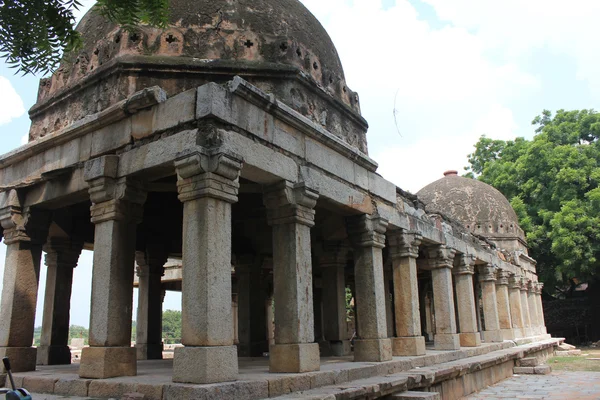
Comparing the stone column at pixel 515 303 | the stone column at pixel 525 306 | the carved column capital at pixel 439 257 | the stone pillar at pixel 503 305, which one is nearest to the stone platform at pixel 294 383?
the carved column capital at pixel 439 257

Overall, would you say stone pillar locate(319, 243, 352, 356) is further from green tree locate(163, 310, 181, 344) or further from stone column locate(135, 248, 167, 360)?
green tree locate(163, 310, 181, 344)

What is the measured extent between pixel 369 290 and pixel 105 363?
166 inches

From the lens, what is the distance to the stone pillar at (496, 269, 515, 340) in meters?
16.4

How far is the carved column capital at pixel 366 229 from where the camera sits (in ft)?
27.9

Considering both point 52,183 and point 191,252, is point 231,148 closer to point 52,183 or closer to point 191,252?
point 191,252

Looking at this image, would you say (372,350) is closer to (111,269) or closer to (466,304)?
(111,269)

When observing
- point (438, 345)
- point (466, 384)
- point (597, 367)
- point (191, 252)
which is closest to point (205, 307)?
point (191, 252)

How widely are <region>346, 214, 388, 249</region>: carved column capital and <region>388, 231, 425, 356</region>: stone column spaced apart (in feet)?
4.20

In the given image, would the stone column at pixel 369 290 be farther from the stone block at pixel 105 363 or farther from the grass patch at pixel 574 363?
the grass patch at pixel 574 363

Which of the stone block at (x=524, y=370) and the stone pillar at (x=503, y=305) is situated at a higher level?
the stone pillar at (x=503, y=305)

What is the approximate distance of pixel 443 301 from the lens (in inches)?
460

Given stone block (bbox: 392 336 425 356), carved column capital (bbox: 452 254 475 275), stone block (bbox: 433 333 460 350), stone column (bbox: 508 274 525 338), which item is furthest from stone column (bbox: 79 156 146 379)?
stone column (bbox: 508 274 525 338)

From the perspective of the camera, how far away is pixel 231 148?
5.66m

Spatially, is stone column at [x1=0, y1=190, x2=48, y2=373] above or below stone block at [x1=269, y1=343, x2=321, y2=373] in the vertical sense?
above
